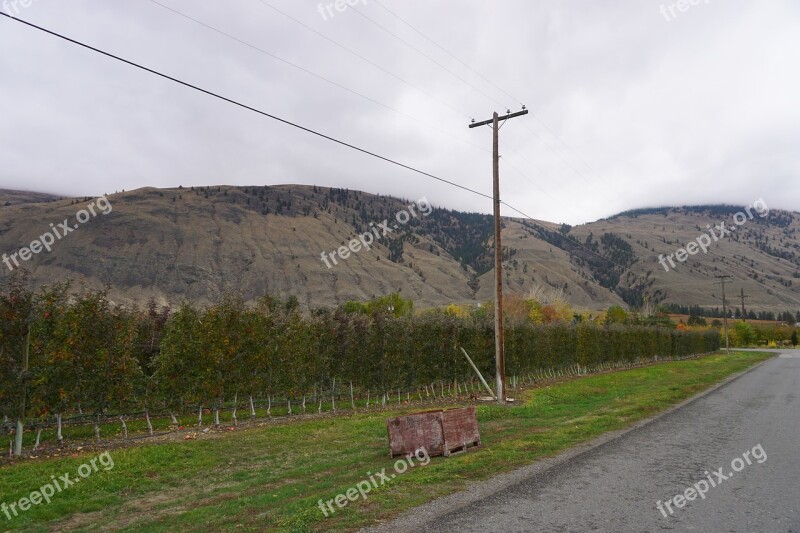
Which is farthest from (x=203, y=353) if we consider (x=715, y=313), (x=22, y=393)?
(x=715, y=313)

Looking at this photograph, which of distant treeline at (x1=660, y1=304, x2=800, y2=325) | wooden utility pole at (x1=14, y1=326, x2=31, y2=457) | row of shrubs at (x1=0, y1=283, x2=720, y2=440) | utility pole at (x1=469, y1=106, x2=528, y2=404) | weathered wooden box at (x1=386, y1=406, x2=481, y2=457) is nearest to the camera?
weathered wooden box at (x1=386, y1=406, x2=481, y2=457)

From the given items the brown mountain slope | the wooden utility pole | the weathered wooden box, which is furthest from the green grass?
the brown mountain slope

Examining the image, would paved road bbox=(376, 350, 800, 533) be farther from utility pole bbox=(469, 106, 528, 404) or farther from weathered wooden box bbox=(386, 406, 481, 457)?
utility pole bbox=(469, 106, 528, 404)

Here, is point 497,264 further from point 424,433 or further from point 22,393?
point 22,393

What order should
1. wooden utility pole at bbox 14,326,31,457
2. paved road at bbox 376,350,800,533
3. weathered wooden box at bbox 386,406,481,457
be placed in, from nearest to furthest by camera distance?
paved road at bbox 376,350,800,533 → weathered wooden box at bbox 386,406,481,457 → wooden utility pole at bbox 14,326,31,457

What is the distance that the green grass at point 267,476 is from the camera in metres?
7.79

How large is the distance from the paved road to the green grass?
985 mm

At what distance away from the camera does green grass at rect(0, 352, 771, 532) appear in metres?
7.79

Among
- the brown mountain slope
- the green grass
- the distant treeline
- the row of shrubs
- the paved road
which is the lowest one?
the green grass

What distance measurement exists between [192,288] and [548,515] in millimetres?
124222

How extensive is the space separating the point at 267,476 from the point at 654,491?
755 centimetres

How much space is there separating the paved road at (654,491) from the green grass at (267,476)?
3.23 feet

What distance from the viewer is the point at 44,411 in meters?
14.1

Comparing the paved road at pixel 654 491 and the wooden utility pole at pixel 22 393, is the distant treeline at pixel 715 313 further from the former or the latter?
the wooden utility pole at pixel 22 393
